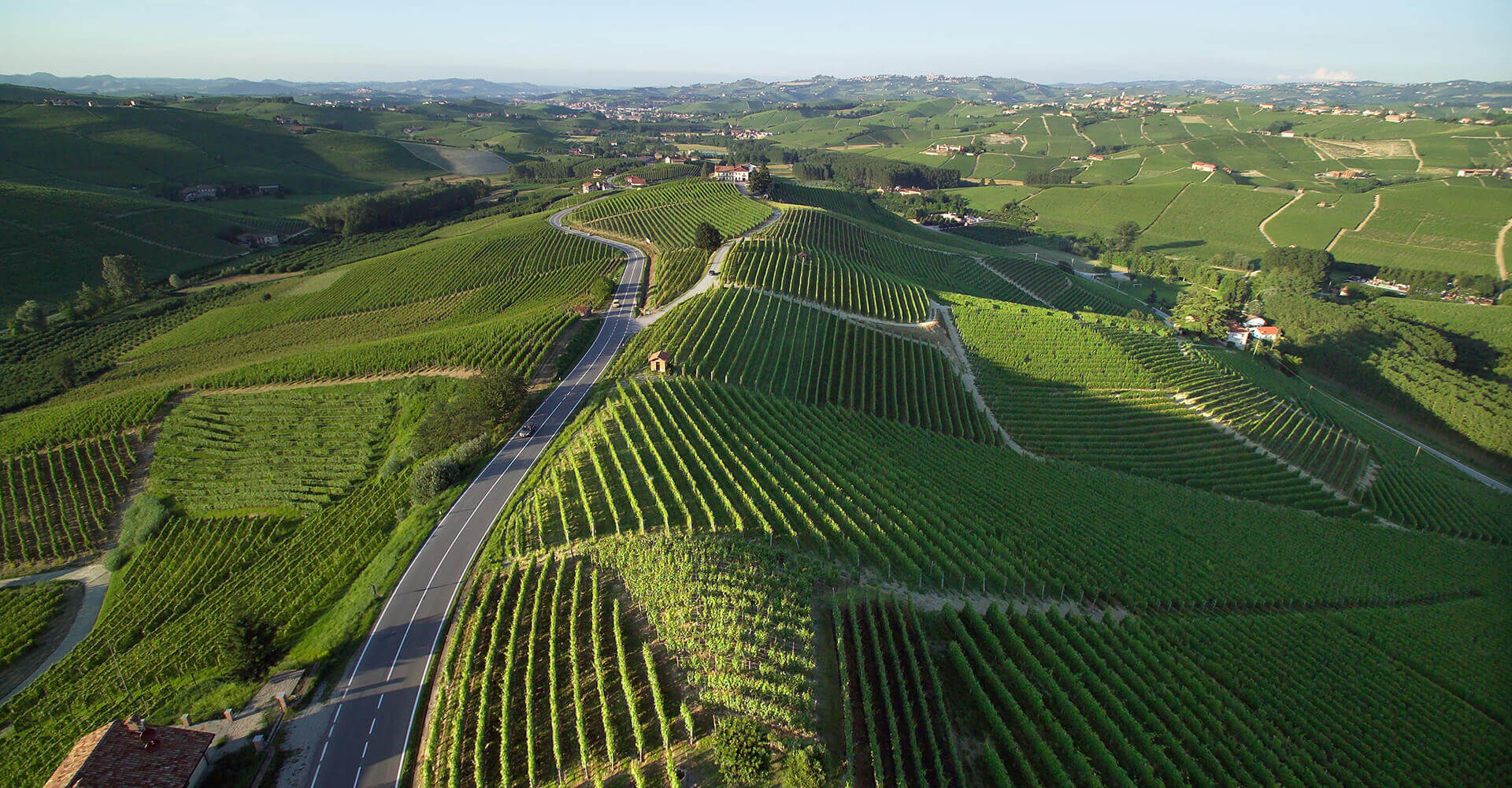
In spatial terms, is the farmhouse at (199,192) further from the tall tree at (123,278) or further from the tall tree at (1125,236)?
the tall tree at (1125,236)

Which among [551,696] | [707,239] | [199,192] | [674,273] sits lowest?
[551,696]

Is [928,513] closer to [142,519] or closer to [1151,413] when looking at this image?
[1151,413]

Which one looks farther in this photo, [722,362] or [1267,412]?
[1267,412]

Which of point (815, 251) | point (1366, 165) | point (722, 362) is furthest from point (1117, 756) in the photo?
point (1366, 165)

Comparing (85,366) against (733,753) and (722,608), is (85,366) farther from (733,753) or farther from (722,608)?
(733,753)

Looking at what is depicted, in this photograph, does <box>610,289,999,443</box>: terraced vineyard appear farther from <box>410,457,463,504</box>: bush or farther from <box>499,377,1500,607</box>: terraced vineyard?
<box>410,457,463,504</box>: bush

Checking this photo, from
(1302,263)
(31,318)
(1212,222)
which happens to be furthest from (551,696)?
(1212,222)
